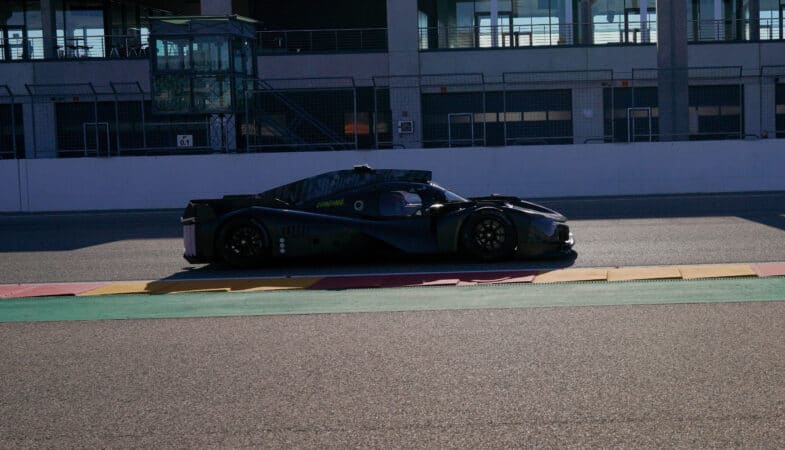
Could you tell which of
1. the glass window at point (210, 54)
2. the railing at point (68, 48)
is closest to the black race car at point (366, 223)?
the glass window at point (210, 54)

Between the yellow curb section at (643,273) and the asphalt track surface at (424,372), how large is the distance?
436 millimetres

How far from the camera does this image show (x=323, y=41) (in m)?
40.8

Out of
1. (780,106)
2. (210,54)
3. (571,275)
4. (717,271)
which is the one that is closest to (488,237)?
(571,275)

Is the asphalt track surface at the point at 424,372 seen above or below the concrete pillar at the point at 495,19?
below

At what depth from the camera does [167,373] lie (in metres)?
6.49

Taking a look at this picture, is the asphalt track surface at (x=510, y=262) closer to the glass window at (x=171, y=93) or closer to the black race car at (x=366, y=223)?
the black race car at (x=366, y=223)

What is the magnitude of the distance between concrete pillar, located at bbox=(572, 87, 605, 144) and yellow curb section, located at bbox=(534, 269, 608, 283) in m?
16.2

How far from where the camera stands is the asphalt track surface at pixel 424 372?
5.02 meters

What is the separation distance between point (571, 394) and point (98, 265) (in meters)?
9.04

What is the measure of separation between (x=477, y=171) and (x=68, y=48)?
21217mm

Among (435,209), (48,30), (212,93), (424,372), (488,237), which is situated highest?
(48,30)

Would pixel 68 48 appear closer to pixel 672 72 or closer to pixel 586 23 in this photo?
pixel 586 23

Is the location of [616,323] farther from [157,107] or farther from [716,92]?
[157,107]

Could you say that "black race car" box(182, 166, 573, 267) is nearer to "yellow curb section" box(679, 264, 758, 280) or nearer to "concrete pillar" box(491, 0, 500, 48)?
"yellow curb section" box(679, 264, 758, 280)
